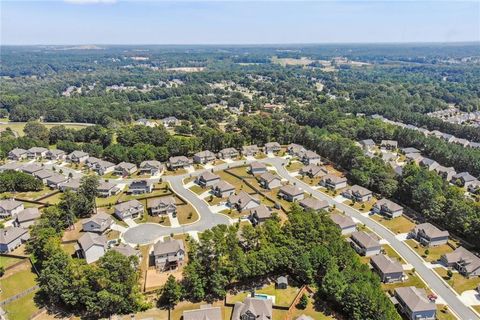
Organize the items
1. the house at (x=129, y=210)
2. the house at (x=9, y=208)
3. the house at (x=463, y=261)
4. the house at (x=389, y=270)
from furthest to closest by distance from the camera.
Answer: the house at (x=9, y=208)
the house at (x=129, y=210)
the house at (x=463, y=261)
the house at (x=389, y=270)

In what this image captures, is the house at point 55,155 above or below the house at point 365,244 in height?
above

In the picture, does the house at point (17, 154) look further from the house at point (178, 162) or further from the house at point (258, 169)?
the house at point (258, 169)

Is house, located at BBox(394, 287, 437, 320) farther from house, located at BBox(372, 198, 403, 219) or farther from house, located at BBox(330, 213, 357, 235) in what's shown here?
house, located at BBox(372, 198, 403, 219)

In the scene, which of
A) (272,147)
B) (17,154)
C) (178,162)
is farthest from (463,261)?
(17,154)

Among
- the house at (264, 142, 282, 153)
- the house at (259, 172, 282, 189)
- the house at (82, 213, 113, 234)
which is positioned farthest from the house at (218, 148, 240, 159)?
the house at (82, 213, 113, 234)

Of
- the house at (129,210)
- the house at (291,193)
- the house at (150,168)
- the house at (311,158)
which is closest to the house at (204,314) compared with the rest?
the house at (129,210)

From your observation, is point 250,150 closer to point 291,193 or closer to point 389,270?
point 291,193

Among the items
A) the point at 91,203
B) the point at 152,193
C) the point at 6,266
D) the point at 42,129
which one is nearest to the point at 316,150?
the point at 152,193
